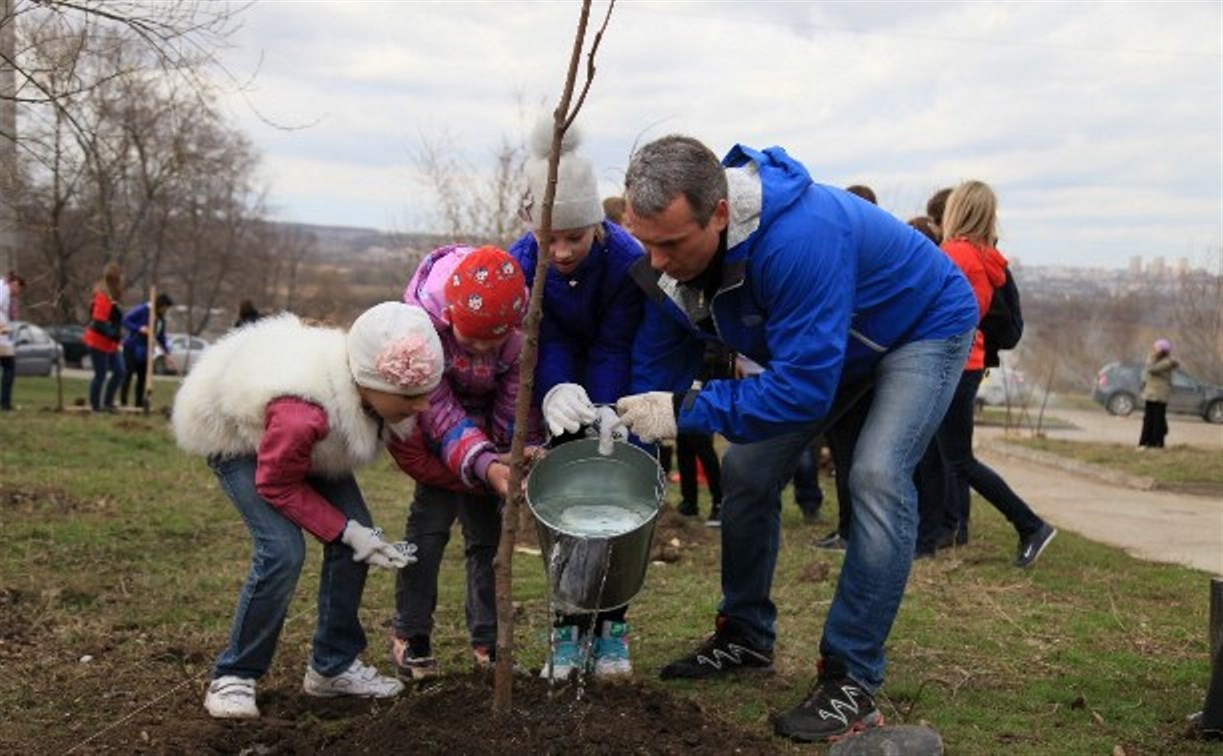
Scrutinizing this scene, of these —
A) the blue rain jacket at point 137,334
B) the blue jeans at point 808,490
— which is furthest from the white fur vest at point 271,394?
the blue rain jacket at point 137,334

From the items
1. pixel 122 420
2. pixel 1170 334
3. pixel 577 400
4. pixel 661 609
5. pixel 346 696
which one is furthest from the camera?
pixel 1170 334

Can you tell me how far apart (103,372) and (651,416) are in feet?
44.3

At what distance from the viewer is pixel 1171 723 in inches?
151

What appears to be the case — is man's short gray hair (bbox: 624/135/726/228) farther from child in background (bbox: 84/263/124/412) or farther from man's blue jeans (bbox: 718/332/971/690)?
child in background (bbox: 84/263/124/412)

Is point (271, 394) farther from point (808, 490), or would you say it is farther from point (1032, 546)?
point (808, 490)

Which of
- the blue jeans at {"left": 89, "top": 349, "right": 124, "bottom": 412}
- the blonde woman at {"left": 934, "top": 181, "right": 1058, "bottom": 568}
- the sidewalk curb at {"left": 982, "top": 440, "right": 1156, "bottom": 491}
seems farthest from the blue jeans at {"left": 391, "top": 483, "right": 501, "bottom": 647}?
the blue jeans at {"left": 89, "top": 349, "right": 124, "bottom": 412}

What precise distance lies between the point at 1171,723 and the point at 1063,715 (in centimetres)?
31

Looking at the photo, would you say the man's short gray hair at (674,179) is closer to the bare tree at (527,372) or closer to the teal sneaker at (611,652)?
the bare tree at (527,372)

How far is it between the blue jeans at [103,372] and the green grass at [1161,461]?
1215 centimetres

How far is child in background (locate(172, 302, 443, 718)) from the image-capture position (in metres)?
3.48

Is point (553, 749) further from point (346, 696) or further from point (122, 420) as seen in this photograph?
point (122, 420)

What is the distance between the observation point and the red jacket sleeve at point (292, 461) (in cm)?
347

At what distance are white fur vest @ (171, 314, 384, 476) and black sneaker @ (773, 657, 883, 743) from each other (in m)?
1.42

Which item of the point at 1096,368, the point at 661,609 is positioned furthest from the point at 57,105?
the point at 1096,368
